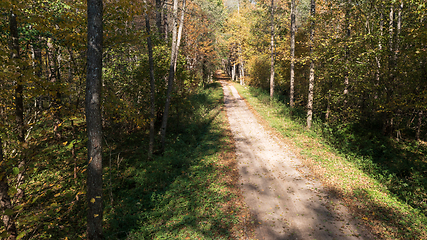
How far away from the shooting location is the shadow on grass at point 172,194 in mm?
6875

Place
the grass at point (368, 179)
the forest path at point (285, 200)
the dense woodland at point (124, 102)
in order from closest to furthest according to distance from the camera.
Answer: the dense woodland at point (124, 102) < the forest path at point (285, 200) < the grass at point (368, 179)

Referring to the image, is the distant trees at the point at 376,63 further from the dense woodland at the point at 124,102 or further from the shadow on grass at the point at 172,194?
the shadow on grass at the point at 172,194

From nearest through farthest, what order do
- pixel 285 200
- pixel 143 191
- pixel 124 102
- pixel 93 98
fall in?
pixel 93 98 < pixel 285 200 < pixel 124 102 < pixel 143 191

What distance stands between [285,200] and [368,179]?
4.51 meters

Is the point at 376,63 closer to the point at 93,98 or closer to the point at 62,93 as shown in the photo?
the point at 93,98

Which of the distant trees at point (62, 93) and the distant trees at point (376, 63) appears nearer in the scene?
the distant trees at point (62, 93)

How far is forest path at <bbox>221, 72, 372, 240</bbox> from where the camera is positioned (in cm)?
646

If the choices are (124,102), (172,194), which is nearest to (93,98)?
(124,102)

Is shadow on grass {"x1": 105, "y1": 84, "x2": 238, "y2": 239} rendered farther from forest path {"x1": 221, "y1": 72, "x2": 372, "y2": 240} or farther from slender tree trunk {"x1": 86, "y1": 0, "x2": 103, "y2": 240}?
slender tree trunk {"x1": 86, "y1": 0, "x2": 103, "y2": 240}

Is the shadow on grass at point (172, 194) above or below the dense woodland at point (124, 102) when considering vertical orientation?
below

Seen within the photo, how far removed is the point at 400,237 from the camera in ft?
20.2

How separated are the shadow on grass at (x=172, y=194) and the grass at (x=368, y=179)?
4.66 m

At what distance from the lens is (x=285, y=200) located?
313 inches

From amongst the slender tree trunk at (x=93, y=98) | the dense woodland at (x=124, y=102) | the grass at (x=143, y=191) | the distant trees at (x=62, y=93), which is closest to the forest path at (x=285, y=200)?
the grass at (x=143, y=191)
